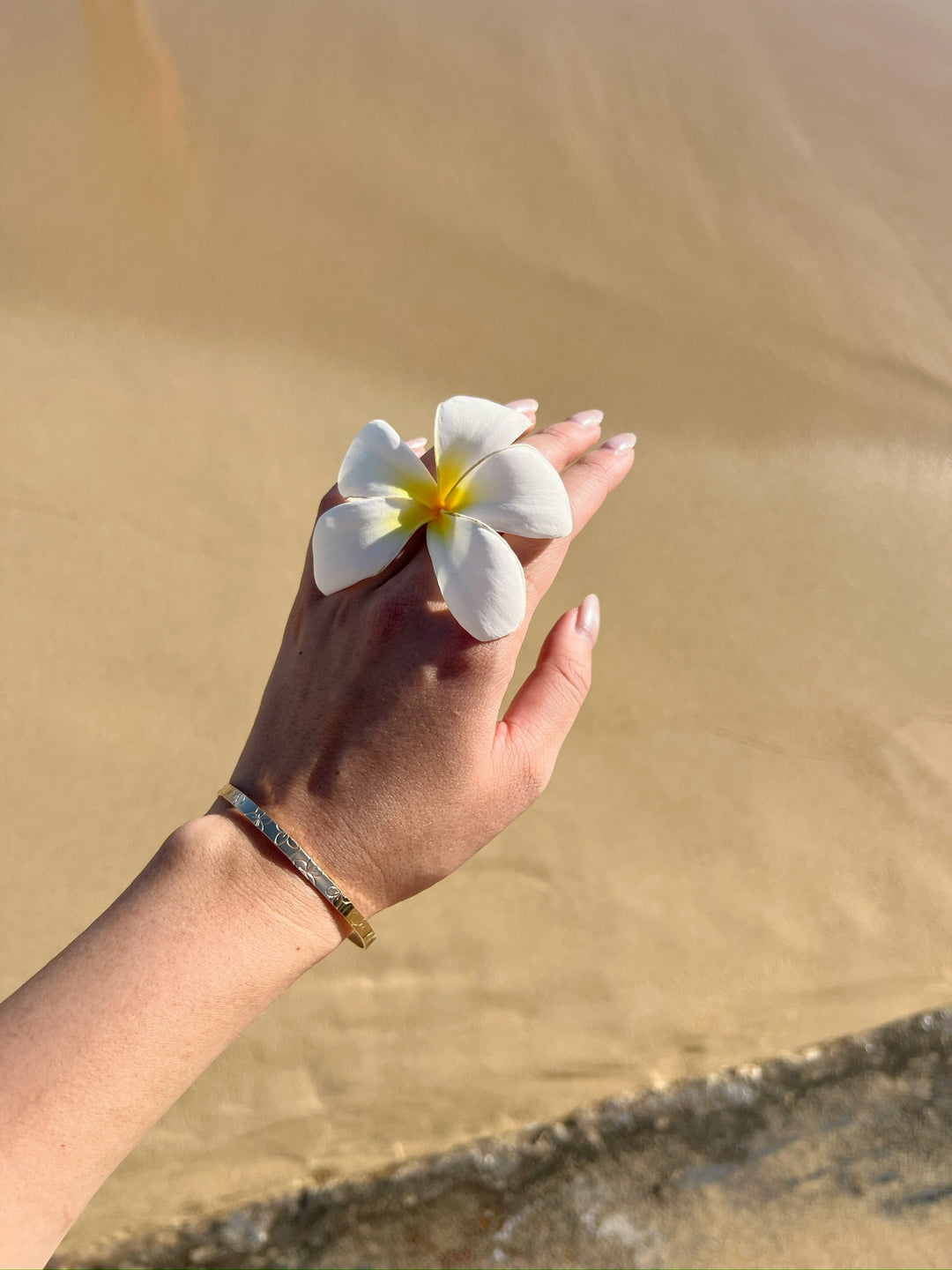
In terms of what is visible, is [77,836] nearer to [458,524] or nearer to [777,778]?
[458,524]

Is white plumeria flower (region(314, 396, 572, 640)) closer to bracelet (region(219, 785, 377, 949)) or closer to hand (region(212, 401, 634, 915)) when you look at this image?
hand (region(212, 401, 634, 915))

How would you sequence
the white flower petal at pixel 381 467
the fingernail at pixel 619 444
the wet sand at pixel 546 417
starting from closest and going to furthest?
1. the white flower petal at pixel 381 467
2. the wet sand at pixel 546 417
3. the fingernail at pixel 619 444

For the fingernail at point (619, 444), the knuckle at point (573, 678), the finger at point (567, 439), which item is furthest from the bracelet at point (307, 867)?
the fingernail at point (619, 444)

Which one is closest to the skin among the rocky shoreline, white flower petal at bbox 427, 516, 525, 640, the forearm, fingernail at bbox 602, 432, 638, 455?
the forearm

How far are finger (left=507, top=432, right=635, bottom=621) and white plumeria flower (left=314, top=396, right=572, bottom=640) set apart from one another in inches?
9.1

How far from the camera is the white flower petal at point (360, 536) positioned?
4.57 ft

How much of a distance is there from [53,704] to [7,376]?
3.41 ft

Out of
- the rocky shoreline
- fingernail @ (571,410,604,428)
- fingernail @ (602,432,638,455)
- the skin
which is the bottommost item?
the rocky shoreline

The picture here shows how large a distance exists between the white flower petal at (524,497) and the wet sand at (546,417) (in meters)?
Result: 0.88

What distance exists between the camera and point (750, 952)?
1918 millimetres

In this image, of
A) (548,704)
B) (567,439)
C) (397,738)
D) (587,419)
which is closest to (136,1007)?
(397,738)

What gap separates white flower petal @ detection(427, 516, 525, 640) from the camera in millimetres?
1299

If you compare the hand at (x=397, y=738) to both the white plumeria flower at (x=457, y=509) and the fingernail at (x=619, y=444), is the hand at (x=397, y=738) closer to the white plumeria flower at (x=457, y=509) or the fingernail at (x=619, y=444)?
the white plumeria flower at (x=457, y=509)

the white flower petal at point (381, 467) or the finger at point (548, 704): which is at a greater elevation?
the white flower petal at point (381, 467)
